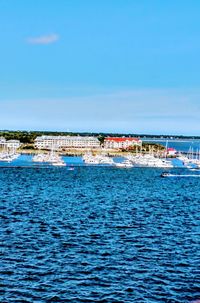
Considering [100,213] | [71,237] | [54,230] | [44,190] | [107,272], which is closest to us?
[107,272]

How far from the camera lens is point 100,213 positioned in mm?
58812

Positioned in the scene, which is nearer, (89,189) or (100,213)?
(100,213)

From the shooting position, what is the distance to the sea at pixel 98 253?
28656 millimetres

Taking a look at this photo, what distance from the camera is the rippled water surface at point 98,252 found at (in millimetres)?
28734

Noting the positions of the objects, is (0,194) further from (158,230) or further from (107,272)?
(107,272)

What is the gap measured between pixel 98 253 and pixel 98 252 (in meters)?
0.31

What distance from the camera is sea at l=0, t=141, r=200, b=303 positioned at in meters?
28.7

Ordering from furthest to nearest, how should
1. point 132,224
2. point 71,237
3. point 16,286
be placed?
1. point 132,224
2. point 71,237
3. point 16,286

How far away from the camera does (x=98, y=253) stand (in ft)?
122

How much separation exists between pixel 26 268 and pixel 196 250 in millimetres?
13384

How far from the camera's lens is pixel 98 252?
3762 cm

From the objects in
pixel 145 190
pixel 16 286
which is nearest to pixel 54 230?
pixel 16 286

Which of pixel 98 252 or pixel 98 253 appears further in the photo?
pixel 98 252

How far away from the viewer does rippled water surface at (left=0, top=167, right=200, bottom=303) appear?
94.3ft
